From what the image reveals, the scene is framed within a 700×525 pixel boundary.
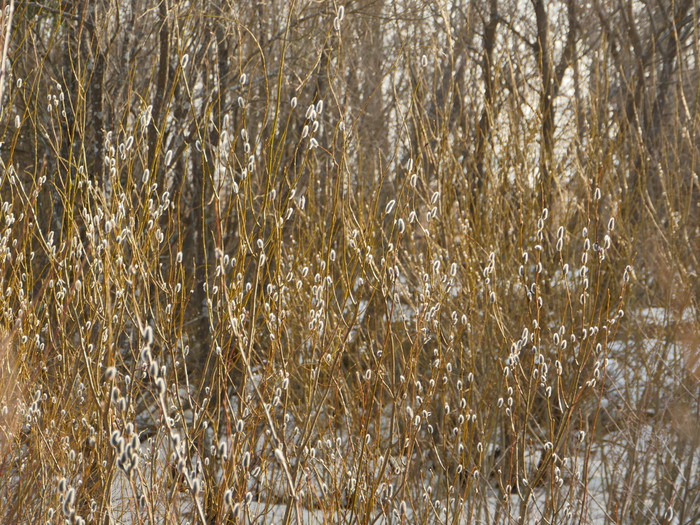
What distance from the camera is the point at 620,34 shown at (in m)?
5.60

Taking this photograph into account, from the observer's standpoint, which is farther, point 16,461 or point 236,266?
point 16,461

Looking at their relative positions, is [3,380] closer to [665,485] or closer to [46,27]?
[665,485]

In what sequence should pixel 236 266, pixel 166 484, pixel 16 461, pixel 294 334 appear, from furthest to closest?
pixel 294 334 → pixel 16 461 → pixel 166 484 → pixel 236 266

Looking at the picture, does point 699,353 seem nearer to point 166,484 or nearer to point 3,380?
point 166,484

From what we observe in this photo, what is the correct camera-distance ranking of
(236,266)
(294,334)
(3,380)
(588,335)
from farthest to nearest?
(294,334), (3,380), (588,335), (236,266)

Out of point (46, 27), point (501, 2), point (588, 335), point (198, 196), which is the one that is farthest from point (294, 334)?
point (501, 2)

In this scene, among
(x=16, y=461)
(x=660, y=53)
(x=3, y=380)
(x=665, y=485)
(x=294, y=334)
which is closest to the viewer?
(x=3, y=380)

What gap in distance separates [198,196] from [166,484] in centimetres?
327

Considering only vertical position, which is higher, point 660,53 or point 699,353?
point 660,53

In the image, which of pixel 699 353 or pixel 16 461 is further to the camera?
pixel 699 353

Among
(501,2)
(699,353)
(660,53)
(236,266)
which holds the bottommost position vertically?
(699,353)

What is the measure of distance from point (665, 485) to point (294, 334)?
2.53 meters

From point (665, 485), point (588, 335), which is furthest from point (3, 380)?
point (665, 485)

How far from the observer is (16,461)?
303 centimetres
